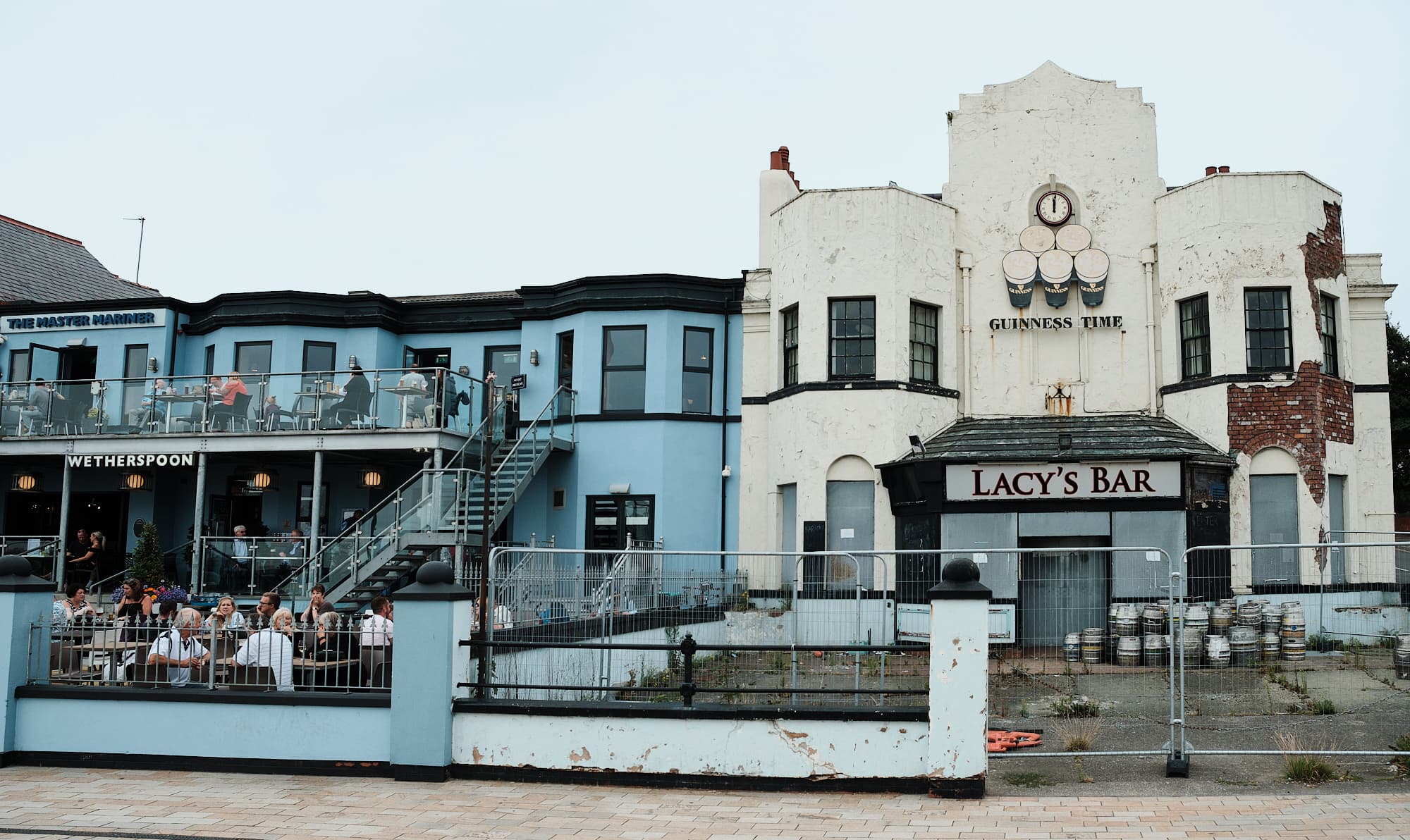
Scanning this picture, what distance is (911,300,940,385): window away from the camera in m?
22.4

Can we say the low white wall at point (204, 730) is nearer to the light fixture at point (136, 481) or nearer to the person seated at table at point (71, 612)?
the person seated at table at point (71, 612)

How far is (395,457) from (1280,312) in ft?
55.1

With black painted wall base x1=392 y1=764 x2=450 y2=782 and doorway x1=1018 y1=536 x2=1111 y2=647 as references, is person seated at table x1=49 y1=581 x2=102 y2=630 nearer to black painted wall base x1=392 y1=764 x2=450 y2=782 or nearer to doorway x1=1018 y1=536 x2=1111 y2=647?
black painted wall base x1=392 y1=764 x2=450 y2=782

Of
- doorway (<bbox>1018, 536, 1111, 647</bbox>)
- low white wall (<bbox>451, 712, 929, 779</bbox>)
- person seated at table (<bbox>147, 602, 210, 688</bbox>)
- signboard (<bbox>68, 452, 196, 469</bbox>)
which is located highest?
signboard (<bbox>68, 452, 196, 469</bbox>)

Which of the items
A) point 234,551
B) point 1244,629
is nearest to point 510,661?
point 1244,629

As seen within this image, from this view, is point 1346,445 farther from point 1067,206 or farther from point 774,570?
point 774,570

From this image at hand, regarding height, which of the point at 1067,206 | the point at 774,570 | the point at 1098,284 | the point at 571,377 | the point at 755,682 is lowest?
the point at 755,682

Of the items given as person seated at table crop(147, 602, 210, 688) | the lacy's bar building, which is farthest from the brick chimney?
person seated at table crop(147, 602, 210, 688)

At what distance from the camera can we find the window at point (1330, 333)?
70.1ft

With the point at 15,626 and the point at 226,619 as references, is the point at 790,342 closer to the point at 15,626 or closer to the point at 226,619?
the point at 226,619

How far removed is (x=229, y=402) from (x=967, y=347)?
46.7ft

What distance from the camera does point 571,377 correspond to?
24594 mm

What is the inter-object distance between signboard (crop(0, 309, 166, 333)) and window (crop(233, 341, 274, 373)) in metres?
2.15

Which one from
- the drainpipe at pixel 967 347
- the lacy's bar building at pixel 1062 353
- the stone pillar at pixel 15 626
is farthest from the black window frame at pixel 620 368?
the stone pillar at pixel 15 626
